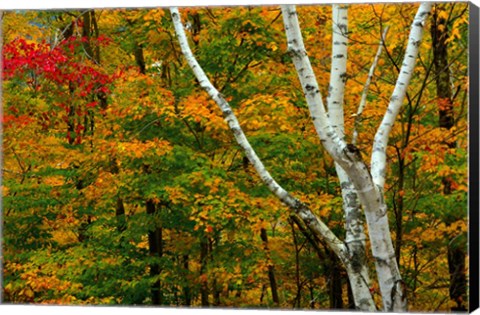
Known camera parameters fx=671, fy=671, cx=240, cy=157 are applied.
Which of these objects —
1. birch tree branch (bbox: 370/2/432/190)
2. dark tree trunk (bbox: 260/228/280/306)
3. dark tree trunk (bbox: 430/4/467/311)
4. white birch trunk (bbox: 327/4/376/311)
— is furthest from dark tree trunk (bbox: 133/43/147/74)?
birch tree branch (bbox: 370/2/432/190)

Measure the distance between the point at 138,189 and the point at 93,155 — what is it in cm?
69

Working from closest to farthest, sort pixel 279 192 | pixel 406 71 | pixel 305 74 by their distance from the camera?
pixel 406 71 → pixel 305 74 → pixel 279 192

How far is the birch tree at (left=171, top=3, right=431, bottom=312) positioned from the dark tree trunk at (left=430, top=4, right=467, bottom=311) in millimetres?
738

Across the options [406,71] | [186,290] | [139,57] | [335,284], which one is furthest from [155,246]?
[406,71]

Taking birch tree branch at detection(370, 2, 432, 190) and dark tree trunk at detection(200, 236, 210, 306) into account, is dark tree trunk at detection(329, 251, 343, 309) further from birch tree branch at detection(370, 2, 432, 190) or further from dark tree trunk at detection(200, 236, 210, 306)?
birch tree branch at detection(370, 2, 432, 190)

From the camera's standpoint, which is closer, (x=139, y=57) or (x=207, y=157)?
(x=207, y=157)

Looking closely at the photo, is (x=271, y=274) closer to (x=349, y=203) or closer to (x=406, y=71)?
(x=349, y=203)

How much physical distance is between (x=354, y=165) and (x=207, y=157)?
8.84 feet

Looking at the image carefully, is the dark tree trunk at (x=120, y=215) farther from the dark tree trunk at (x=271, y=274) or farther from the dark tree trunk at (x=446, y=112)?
the dark tree trunk at (x=446, y=112)

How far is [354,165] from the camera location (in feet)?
12.4

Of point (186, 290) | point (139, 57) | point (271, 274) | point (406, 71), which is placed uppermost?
point (139, 57)

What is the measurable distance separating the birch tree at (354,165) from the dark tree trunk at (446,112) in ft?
2.42

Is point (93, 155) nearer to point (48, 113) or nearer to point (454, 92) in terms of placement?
point (48, 113)

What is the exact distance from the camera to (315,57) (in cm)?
656
